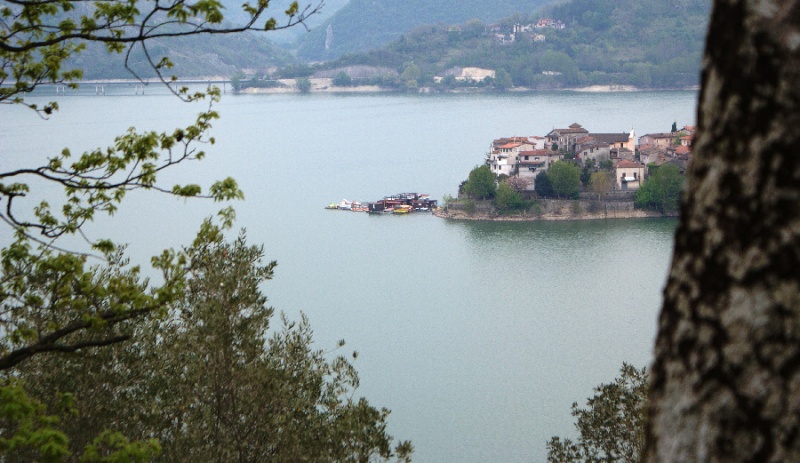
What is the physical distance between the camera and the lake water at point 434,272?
35.0 feet

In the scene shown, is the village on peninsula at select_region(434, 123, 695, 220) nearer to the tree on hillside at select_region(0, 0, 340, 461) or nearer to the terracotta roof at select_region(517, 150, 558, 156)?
the terracotta roof at select_region(517, 150, 558, 156)

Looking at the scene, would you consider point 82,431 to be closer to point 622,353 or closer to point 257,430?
point 257,430

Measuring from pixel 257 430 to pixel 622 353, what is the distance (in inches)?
378

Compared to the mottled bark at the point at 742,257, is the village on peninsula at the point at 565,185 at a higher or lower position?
lower

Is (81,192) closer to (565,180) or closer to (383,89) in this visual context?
(565,180)

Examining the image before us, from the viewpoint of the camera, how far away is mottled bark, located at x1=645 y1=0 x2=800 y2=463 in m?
0.65

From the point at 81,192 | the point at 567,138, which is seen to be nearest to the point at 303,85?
the point at 567,138

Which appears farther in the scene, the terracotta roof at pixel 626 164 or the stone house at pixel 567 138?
the stone house at pixel 567 138

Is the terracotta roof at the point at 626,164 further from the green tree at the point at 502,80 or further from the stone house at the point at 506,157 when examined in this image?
the green tree at the point at 502,80

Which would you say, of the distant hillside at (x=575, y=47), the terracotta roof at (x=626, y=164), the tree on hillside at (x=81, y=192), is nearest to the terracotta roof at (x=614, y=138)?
the terracotta roof at (x=626, y=164)

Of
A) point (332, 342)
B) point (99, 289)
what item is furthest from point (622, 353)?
point (99, 289)

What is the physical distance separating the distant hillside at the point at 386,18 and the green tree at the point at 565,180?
200 ft

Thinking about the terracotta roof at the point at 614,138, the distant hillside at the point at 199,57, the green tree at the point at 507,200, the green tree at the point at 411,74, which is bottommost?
the green tree at the point at 507,200

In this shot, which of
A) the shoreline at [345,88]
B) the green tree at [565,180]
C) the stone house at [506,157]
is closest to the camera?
the green tree at [565,180]
